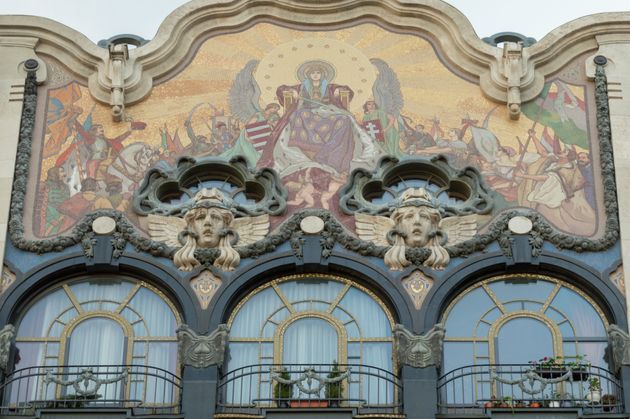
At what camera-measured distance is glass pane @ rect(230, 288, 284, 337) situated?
95.9 feet

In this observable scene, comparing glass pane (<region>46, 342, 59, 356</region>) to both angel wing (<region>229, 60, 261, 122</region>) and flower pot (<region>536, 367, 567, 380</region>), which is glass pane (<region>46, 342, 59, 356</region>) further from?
flower pot (<region>536, 367, 567, 380</region>)

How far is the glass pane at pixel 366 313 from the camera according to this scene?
29.2 m

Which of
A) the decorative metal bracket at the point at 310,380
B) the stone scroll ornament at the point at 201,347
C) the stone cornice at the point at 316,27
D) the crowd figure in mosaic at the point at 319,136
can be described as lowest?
the decorative metal bracket at the point at 310,380

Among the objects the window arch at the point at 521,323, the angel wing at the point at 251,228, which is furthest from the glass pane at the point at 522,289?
the angel wing at the point at 251,228

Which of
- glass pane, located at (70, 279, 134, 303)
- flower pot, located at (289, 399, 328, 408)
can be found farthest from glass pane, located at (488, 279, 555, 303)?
glass pane, located at (70, 279, 134, 303)

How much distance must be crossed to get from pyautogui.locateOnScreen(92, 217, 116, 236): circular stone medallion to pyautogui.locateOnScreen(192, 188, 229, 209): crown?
1.49 metres

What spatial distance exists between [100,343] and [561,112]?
962 cm

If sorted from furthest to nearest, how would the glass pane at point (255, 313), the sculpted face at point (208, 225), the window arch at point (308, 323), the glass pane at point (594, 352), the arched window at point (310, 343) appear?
the sculpted face at point (208, 225) → the glass pane at point (255, 313) → the window arch at point (308, 323) → the glass pane at point (594, 352) → the arched window at point (310, 343)

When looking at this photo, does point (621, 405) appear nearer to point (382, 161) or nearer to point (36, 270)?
point (382, 161)

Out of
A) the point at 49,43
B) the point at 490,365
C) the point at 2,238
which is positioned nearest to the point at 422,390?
the point at 490,365

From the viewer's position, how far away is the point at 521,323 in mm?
29188

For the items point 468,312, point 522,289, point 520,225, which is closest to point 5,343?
point 468,312

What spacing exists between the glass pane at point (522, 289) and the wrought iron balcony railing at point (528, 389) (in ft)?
4.84

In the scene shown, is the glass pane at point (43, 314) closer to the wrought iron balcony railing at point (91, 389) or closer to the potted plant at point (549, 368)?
the wrought iron balcony railing at point (91, 389)
